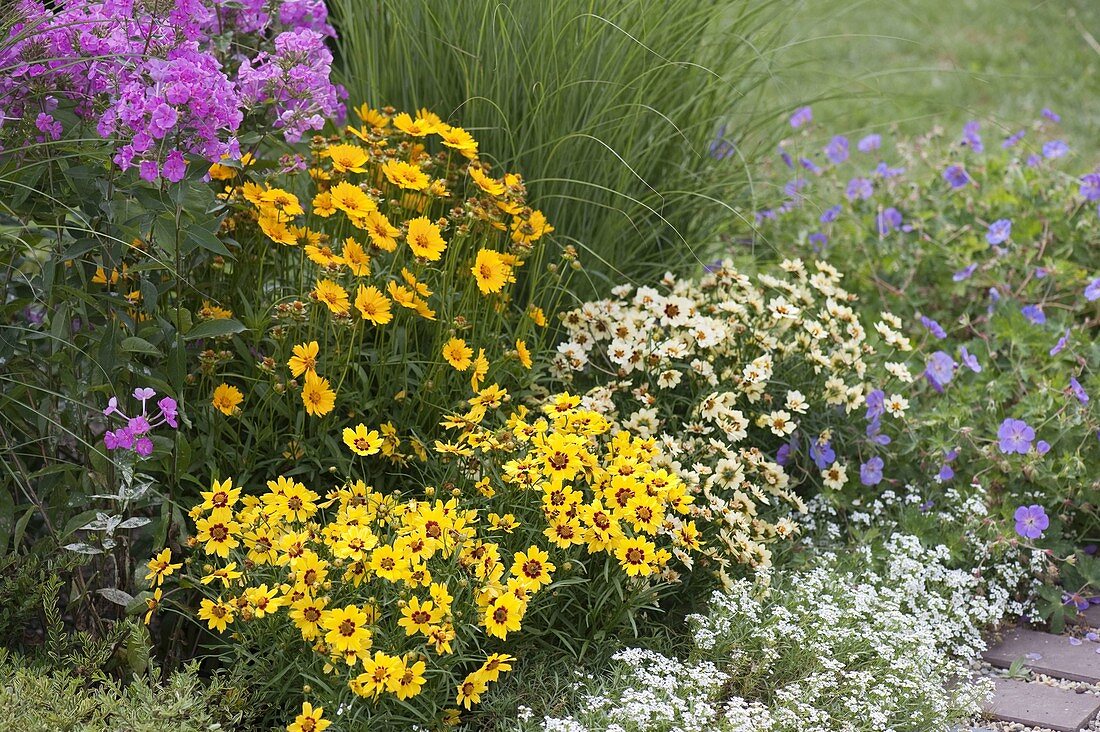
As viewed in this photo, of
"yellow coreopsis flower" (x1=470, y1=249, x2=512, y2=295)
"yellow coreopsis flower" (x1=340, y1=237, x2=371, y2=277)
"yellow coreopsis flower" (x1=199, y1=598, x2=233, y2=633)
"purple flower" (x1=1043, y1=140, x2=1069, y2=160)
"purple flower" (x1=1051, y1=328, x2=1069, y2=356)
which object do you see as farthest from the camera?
"purple flower" (x1=1043, y1=140, x2=1069, y2=160)

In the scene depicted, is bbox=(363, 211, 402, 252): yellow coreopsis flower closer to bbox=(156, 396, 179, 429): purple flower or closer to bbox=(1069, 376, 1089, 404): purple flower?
bbox=(156, 396, 179, 429): purple flower

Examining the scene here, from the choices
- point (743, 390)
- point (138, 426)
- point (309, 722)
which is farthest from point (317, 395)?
point (743, 390)

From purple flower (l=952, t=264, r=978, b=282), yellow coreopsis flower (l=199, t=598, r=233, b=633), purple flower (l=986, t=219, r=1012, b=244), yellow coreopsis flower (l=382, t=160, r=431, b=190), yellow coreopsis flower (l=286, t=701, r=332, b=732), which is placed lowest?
yellow coreopsis flower (l=286, t=701, r=332, b=732)

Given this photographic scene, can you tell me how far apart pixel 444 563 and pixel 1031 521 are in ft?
5.13

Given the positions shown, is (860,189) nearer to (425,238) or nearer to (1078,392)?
(1078,392)

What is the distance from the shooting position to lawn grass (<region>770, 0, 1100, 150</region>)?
6.84 meters

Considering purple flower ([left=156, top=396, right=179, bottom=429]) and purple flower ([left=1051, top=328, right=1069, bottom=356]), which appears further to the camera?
purple flower ([left=1051, top=328, right=1069, bottom=356])

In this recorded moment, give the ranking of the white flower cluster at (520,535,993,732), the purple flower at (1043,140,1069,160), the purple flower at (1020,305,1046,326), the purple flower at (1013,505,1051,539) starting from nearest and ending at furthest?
the white flower cluster at (520,535,993,732), the purple flower at (1013,505,1051,539), the purple flower at (1020,305,1046,326), the purple flower at (1043,140,1069,160)

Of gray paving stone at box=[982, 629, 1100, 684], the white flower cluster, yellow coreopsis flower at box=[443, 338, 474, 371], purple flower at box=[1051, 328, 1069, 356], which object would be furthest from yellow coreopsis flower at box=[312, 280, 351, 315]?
purple flower at box=[1051, 328, 1069, 356]

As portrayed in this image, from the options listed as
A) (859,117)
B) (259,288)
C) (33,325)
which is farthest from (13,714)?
(859,117)

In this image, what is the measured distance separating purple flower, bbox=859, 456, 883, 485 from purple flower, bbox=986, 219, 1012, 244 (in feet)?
3.91

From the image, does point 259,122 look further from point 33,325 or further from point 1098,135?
point 1098,135

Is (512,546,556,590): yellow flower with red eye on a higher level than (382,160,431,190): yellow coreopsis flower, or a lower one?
lower

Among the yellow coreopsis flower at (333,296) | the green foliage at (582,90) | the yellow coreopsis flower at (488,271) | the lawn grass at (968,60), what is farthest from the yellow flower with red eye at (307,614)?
the lawn grass at (968,60)
